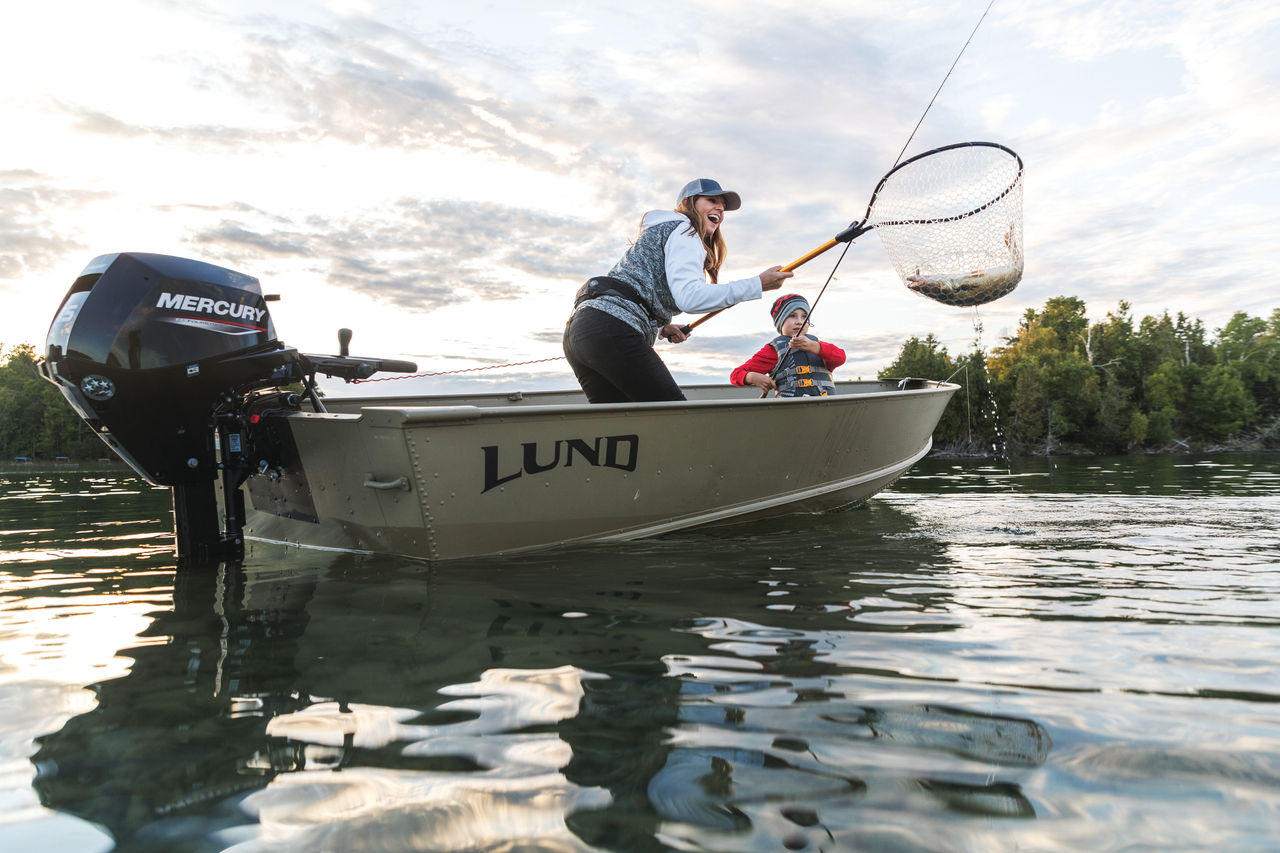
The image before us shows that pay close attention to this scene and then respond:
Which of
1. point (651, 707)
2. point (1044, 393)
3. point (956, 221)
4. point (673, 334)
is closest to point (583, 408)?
point (673, 334)

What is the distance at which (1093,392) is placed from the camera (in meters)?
49.1

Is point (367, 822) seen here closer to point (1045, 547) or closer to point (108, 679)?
point (108, 679)

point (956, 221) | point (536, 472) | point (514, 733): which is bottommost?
point (514, 733)

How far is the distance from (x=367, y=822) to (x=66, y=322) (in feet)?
10.3

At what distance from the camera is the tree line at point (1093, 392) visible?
4728 cm

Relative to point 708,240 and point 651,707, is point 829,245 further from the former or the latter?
point 651,707

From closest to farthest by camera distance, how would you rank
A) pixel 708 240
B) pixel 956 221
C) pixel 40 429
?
1. pixel 708 240
2. pixel 956 221
3. pixel 40 429

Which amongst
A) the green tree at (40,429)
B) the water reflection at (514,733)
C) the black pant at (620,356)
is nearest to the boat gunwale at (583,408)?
the black pant at (620,356)

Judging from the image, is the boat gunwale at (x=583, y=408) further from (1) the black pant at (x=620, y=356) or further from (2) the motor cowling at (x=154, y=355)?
(2) the motor cowling at (x=154, y=355)

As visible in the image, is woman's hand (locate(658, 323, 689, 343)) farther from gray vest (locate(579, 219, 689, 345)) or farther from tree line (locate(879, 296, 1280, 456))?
tree line (locate(879, 296, 1280, 456))

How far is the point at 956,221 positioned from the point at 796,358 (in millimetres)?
1603

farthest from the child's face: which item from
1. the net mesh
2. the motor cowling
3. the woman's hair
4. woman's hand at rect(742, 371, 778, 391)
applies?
the motor cowling

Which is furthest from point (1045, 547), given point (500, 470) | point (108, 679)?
point (108, 679)

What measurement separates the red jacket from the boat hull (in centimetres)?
117
